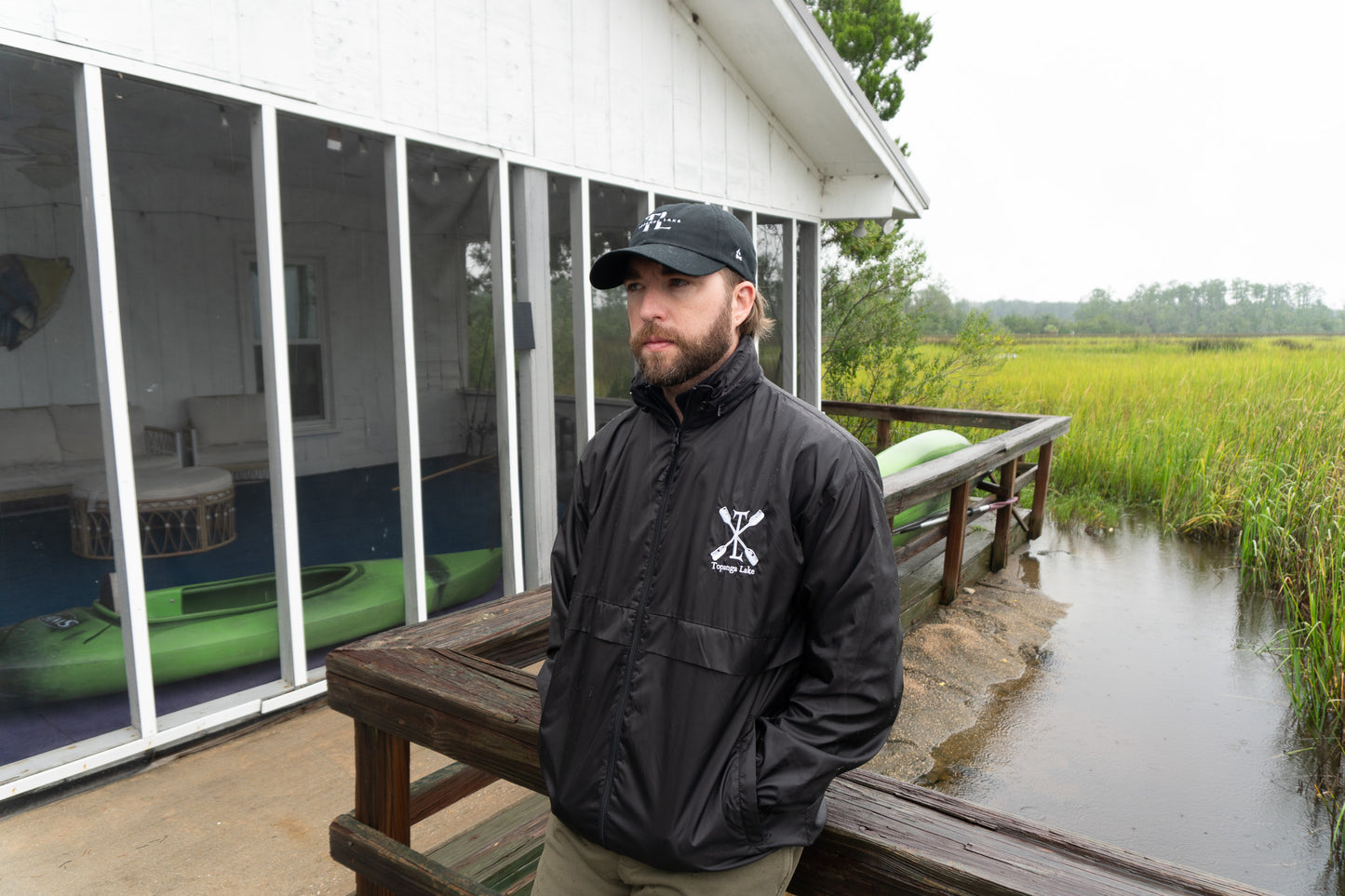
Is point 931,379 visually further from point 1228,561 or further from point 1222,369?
point 1222,369

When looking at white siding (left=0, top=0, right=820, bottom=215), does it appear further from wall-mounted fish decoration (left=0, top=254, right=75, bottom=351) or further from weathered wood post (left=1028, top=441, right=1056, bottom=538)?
weathered wood post (left=1028, top=441, right=1056, bottom=538)

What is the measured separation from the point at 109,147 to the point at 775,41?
4145 mm

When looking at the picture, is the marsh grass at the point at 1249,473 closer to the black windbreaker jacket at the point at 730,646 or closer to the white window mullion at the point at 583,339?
the black windbreaker jacket at the point at 730,646

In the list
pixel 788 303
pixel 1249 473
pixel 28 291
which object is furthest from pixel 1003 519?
pixel 28 291

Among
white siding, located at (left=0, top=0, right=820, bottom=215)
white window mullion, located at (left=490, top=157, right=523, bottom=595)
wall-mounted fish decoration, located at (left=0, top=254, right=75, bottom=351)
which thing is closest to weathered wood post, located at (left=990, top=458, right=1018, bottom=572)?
white siding, located at (left=0, top=0, right=820, bottom=215)

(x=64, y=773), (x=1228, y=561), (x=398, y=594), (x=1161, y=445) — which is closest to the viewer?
(x=64, y=773)

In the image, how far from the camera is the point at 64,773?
10.5 ft

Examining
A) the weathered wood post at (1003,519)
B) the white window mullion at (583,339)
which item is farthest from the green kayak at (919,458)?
the white window mullion at (583,339)

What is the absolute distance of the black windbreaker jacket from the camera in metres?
1.25

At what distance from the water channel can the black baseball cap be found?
9.91ft

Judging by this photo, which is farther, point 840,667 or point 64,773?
point 64,773

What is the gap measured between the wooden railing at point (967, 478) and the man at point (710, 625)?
2.49m

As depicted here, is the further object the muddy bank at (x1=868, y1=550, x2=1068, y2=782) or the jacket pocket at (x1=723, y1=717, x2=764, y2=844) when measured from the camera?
the muddy bank at (x1=868, y1=550, x2=1068, y2=782)

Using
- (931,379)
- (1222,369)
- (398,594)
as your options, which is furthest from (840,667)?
(1222,369)
